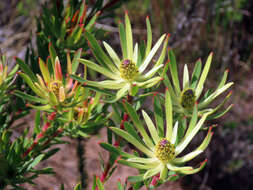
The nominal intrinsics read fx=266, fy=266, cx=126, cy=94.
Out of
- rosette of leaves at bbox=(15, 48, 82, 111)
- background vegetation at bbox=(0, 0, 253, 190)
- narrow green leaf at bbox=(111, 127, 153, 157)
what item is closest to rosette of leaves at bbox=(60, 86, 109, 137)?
rosette of leaves at bbox=(15, 48, 82, 111)

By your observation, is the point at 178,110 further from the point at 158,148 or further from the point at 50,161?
the point at 50,161

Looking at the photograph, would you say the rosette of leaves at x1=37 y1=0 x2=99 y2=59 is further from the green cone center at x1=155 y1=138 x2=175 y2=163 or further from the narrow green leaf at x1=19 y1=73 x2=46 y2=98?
the green cone center at x1=155 y1=138 x2=175 y2=163

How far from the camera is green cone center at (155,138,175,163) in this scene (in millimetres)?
597

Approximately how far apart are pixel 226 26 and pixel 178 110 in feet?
8.68

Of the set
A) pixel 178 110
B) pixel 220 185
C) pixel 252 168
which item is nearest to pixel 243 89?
pixel 252 168

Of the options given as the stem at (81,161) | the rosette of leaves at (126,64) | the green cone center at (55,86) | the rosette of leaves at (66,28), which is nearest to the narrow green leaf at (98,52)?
the rosette of leaves at (126,64)

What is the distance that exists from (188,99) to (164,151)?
7.0 inches

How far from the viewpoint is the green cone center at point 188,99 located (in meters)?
0.70

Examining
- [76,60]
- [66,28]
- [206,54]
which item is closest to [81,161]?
[66,28]

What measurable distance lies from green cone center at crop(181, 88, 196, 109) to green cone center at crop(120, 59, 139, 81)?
15cm

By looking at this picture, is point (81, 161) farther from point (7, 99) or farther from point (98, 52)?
point (98, 52)

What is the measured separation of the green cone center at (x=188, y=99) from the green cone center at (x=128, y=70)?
147 millimetres

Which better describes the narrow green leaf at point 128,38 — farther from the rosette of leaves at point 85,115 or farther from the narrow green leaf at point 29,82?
the narrow green leaf at point 29,82

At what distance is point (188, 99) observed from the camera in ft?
2.34
